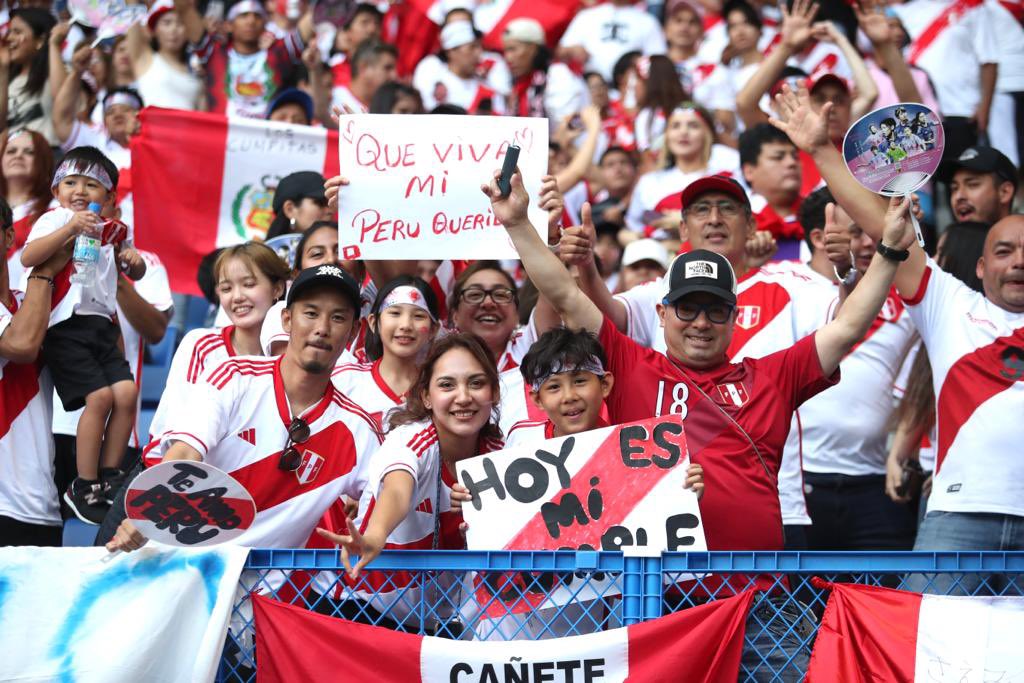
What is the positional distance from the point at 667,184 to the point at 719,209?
2914 millimetres

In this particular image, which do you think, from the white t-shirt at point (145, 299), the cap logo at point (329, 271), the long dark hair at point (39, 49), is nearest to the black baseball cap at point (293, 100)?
the long dark hair at point (39, 49)

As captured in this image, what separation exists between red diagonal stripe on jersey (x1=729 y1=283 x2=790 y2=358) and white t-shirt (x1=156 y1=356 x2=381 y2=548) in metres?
1.87

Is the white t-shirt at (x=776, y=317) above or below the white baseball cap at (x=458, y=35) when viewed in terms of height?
below

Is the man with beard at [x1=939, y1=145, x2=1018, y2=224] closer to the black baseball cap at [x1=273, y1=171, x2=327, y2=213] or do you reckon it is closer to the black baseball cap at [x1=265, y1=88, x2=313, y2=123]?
the black baseball cap at [x1=273, y1=171, x2=327, y2=213]

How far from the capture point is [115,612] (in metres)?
4.02

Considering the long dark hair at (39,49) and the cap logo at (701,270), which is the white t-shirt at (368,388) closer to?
the cap logo at (701,270)

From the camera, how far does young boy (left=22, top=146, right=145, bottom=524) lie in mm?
5512

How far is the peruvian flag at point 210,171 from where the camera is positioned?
8.16 m

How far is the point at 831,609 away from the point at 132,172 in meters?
5.55

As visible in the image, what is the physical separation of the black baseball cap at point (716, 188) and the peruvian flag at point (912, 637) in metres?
2.47

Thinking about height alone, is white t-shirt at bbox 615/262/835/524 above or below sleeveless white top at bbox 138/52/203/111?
below

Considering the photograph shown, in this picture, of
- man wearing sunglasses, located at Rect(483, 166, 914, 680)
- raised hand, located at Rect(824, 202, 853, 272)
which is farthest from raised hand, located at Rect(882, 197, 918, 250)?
raised hand, located at Rect(824, 202, 853, 272)

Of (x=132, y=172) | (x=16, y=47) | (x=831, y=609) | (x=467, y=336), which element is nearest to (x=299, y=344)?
(x=467, y=336)

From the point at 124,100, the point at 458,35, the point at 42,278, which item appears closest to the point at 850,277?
the point at 42,278
